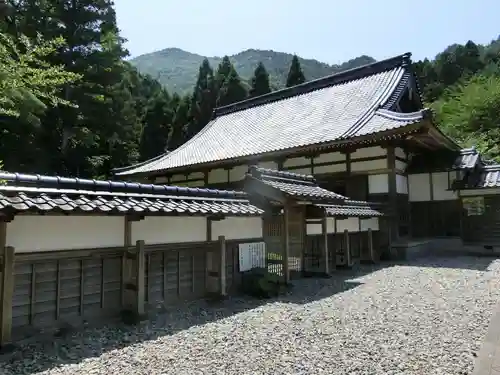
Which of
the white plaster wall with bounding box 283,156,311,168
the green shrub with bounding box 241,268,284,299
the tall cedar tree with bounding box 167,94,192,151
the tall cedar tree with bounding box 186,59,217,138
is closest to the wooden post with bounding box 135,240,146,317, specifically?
the green shrub with bounding box 241,268,284,299

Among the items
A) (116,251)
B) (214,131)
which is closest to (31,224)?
(116,251)

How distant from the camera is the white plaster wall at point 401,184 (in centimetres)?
1547

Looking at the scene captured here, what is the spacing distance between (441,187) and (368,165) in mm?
3734

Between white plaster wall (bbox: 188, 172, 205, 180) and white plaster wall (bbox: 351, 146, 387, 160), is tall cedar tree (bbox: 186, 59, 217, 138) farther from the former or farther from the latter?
white plaster wall (bbox: 351, 146, 387, 160)

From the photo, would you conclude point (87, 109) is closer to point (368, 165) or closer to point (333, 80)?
point (333, 80)

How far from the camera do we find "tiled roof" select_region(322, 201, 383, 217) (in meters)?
10.7

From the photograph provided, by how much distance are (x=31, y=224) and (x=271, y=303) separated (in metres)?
4.34

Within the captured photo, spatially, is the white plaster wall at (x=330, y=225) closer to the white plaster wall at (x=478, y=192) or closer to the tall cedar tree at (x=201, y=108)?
the white plaster wall at (x=478, y=192)

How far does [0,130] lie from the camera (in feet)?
69.4

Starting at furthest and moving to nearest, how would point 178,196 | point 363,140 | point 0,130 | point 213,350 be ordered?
point 0,130
point 363,140
point 178,196
point 213,350

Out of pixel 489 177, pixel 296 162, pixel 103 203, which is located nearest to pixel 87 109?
pixel 296 162

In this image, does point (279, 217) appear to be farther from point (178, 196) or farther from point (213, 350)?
point (213, 350)

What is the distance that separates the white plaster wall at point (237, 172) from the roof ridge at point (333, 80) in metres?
6.71

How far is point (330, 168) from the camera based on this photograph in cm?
1582
